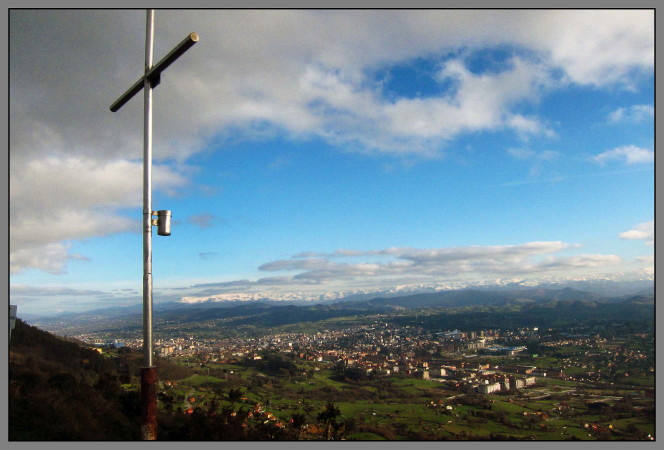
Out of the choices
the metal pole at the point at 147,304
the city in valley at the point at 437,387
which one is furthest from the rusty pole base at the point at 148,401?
the city in valley at the point at 437,387

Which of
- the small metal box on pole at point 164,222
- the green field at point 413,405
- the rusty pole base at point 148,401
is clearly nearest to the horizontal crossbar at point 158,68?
the small metal box on pole at point 164,222

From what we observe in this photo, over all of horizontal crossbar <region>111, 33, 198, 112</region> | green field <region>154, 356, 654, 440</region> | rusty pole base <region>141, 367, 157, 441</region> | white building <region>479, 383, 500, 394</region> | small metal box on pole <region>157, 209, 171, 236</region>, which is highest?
horizontal crossbar <region>111, 33, 198, 112</region>

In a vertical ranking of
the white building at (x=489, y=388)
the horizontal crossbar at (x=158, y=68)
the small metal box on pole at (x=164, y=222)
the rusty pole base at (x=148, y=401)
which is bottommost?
the white building at (x=489, y=388)

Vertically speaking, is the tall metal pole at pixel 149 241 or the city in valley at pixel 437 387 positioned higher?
the tall metal pole at pixel 149 241

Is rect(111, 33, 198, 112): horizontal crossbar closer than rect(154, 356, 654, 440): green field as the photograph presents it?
Yes


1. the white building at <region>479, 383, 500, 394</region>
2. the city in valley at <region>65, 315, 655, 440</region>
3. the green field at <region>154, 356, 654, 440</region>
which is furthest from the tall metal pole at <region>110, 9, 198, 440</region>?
the white building at <region>479, 383, 500, 394</region>

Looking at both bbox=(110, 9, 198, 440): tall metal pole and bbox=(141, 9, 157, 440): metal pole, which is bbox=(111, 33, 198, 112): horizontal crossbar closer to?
bbox=(110, 9, 198, 440): tall metal pole

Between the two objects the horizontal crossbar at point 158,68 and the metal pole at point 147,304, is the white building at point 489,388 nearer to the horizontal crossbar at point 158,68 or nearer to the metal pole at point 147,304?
the metal pole at point 147,304

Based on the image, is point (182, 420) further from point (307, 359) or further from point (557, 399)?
point (307, 359)

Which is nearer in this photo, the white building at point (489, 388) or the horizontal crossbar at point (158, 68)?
the horizontal crossbar at point (158, 68)

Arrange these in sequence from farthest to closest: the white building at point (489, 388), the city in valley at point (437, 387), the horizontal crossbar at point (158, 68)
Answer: the white building at point (489, 388) → the city in valley at point (437, 387) → the horizontal crossbar at point (158, 68)

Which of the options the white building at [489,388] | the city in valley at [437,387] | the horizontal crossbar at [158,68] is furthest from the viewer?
the white building at [489,388]

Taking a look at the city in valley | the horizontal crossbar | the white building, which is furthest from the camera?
the white building
